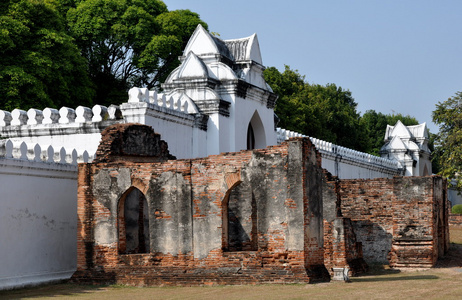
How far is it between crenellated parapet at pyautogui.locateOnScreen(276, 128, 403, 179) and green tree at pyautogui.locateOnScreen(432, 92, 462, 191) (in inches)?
141

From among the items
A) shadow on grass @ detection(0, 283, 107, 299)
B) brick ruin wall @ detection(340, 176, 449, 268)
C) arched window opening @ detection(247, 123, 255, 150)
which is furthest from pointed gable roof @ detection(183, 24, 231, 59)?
shadow on grass @ detection(0, 283, 107, 299)

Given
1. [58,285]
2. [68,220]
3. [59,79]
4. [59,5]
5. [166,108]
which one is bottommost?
[58,285]

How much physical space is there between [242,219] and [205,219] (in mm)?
2003

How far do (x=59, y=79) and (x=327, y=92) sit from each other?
25.9 m

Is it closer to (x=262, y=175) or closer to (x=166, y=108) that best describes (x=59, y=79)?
(x=166, y=108)

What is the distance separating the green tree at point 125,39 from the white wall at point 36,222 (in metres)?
18.7

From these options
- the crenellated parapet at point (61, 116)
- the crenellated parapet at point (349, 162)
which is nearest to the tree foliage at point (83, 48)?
the crenellated parapet at point (61, 116)

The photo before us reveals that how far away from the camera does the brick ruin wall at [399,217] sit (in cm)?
1747

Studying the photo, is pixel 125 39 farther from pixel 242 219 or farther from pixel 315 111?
pixel 242 219

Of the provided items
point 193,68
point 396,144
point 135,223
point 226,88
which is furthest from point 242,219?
point 396,144

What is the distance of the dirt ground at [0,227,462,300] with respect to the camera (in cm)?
1211

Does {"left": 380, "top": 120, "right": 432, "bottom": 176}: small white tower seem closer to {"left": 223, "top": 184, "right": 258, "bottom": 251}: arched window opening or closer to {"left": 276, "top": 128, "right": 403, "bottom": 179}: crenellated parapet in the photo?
{"left": 276, "top": 128, "right": 403, "bottom": 179}: crenellated parapet

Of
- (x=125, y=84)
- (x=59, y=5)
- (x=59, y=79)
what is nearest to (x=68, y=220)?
(x=59, y=79)

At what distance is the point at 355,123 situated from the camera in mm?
47188
